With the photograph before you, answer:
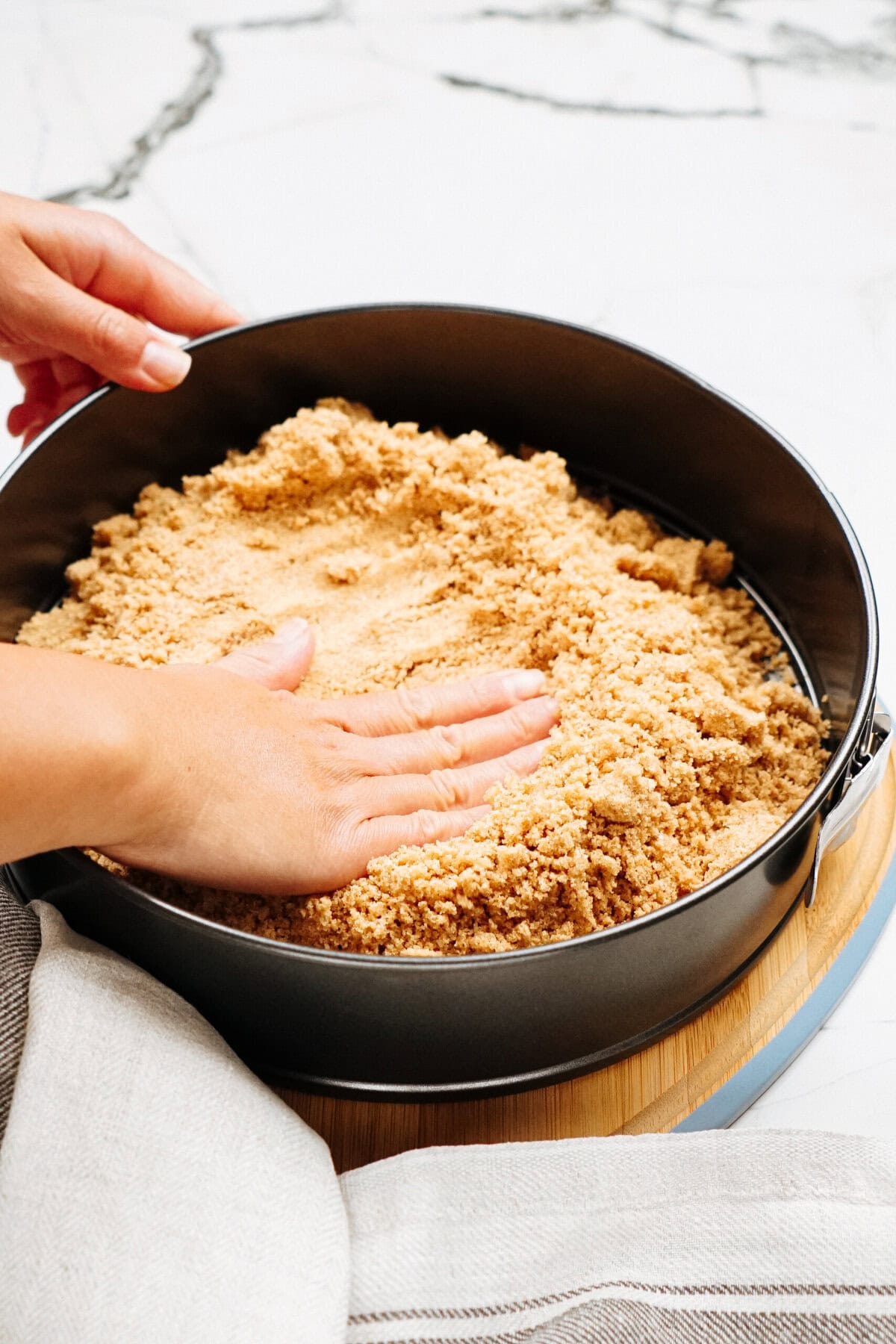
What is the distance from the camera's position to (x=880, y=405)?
3.22 feet

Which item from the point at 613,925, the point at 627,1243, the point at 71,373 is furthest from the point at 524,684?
the point at 71,373

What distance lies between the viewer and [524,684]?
0.68 m

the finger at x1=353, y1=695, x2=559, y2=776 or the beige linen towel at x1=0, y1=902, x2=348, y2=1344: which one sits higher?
the finger at x1=353, y1=695, x2=559, y2=776

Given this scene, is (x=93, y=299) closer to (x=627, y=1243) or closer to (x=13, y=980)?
(x=13, y=980)

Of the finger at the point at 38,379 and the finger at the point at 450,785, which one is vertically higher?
the finger at the point at 38,379

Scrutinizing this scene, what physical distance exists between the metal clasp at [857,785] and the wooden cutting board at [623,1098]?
7 centimetres

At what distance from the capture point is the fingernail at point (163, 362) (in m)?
0.71

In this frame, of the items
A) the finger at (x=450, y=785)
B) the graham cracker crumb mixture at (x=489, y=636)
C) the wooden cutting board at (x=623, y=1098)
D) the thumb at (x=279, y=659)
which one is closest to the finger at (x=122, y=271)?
the graham cracker crumb mixture at (x=489, y=636)

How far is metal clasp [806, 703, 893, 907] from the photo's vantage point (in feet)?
1.86

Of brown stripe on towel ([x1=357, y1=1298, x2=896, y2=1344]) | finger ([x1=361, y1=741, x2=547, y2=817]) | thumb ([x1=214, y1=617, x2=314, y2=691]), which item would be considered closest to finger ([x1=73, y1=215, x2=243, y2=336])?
thumb ([x1=214, y1=617, x2=314, y2=691])

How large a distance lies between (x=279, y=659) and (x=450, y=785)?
0.13 m

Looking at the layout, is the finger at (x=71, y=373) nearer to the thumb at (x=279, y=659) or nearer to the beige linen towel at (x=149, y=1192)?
the thumb at (x=279, y=659)

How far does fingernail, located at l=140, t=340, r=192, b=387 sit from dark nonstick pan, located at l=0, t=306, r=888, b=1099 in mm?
25

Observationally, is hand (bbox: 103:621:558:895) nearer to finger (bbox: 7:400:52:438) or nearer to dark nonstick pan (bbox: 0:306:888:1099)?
dark nonstick pan (bbox: 0:306:888:1099)
